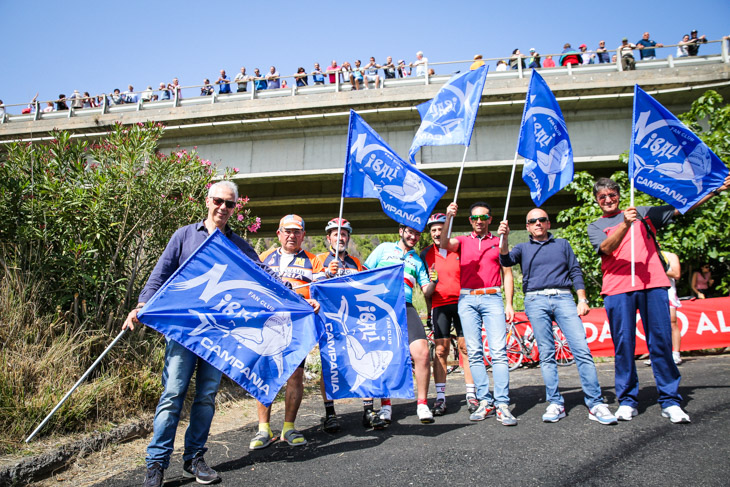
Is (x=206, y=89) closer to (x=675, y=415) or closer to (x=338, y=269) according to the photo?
(x=338, y=269)

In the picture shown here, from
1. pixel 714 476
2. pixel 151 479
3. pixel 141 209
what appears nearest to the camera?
pixel 714 476

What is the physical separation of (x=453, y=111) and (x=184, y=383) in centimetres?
432

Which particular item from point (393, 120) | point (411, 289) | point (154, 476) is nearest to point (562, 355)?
point (411, 289)

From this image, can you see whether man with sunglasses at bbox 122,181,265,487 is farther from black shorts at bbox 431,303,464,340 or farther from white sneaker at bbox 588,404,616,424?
white sneaker at bbox 588,404,616,424

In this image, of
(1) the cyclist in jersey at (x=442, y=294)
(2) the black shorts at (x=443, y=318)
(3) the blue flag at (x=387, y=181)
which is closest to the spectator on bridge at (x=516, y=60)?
(1) the cyclist in jersey at (x=442, y=294)

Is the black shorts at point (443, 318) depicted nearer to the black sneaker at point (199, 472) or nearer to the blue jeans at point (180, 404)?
the blue jeans at point (180, 404)

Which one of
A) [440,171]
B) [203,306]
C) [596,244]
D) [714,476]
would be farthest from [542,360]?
[440,171]

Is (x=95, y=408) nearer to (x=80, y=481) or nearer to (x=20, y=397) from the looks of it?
(x=20, y=397)

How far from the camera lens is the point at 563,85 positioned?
13078 mm

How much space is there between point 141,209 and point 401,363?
4237 mm

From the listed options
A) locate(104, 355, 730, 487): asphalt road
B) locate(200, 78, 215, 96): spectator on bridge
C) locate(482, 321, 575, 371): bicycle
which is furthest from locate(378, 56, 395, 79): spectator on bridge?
locate(104, 355, 730, 487): asphalt road

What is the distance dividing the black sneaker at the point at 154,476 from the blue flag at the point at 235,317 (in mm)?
760

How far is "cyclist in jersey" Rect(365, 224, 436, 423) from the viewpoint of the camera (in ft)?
15.0

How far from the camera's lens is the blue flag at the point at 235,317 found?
3.35 m
